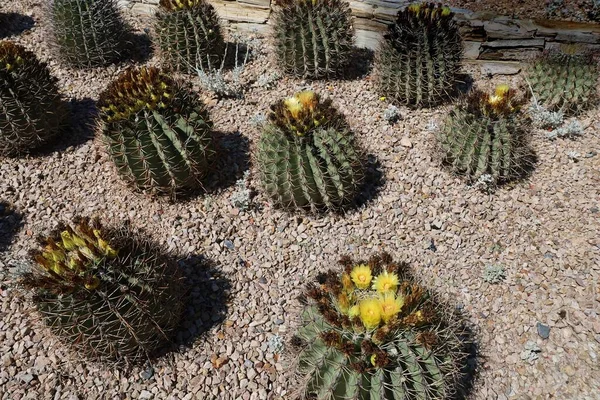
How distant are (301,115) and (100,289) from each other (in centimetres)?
179

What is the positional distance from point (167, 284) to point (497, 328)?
226 centimetres

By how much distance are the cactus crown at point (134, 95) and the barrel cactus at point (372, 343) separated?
1890 millimetres

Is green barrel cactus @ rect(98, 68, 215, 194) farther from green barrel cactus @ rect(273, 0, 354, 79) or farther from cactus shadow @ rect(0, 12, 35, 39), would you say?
cactus shadow @ rect(0, 12, 35, 39)

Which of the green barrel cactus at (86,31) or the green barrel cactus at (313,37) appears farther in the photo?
the green barrel cactus at (86,31)

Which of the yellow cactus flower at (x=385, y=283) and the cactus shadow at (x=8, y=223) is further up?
the yellow cactus flower at (x=385, y=283)

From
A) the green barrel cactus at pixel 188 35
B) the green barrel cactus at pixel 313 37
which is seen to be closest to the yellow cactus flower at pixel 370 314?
the green barrel cactus at pixel 313 37

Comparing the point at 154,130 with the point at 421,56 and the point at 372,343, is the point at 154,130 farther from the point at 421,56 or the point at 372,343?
the point at 421,56

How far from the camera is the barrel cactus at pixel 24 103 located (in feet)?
13.9

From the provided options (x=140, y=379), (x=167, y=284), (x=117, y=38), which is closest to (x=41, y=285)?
(x=167, y=284)

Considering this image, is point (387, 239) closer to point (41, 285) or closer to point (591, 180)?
point (591, 180)

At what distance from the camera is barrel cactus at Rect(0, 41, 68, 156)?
4.25m

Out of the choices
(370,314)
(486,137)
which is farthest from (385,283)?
(486,137)

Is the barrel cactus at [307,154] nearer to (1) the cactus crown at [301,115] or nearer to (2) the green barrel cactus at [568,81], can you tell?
(1) the cactus crown at [301,115]

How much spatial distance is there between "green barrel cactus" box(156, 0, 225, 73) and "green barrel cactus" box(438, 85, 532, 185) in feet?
8.33
